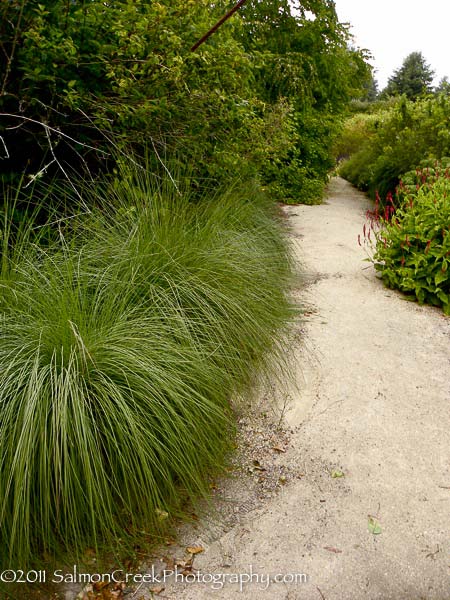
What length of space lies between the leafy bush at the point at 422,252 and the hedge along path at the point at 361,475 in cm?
20

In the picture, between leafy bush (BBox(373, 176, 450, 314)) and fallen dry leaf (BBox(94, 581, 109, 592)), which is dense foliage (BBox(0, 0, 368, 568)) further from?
leafy bush (BBox(373, 176, 450, 314))

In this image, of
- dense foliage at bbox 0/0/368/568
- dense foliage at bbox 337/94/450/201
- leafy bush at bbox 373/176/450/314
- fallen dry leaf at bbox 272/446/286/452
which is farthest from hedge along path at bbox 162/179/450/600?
dense foliage at bbox 337/94/450/201

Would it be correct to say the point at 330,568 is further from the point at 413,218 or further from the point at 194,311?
the point at 413,218

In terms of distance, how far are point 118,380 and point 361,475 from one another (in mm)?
1139

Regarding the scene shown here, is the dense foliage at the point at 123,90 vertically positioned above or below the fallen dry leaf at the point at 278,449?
above

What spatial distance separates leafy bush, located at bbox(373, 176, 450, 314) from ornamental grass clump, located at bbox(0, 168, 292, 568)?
1610 mm

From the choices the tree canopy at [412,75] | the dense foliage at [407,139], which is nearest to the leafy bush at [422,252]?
the dense foliage at [407,139]

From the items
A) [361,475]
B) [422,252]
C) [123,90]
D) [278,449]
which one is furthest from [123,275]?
[422,252]

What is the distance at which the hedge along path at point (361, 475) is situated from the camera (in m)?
1.79

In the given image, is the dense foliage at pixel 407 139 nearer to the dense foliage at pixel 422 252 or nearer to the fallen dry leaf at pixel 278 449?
the dense foliage at pixel 422 252

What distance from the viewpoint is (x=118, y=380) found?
1.92 metres

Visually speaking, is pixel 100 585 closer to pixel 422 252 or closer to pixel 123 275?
pixel 123 275

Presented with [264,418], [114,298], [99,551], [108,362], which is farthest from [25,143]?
[99,551]

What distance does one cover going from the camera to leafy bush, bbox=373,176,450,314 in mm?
3939
